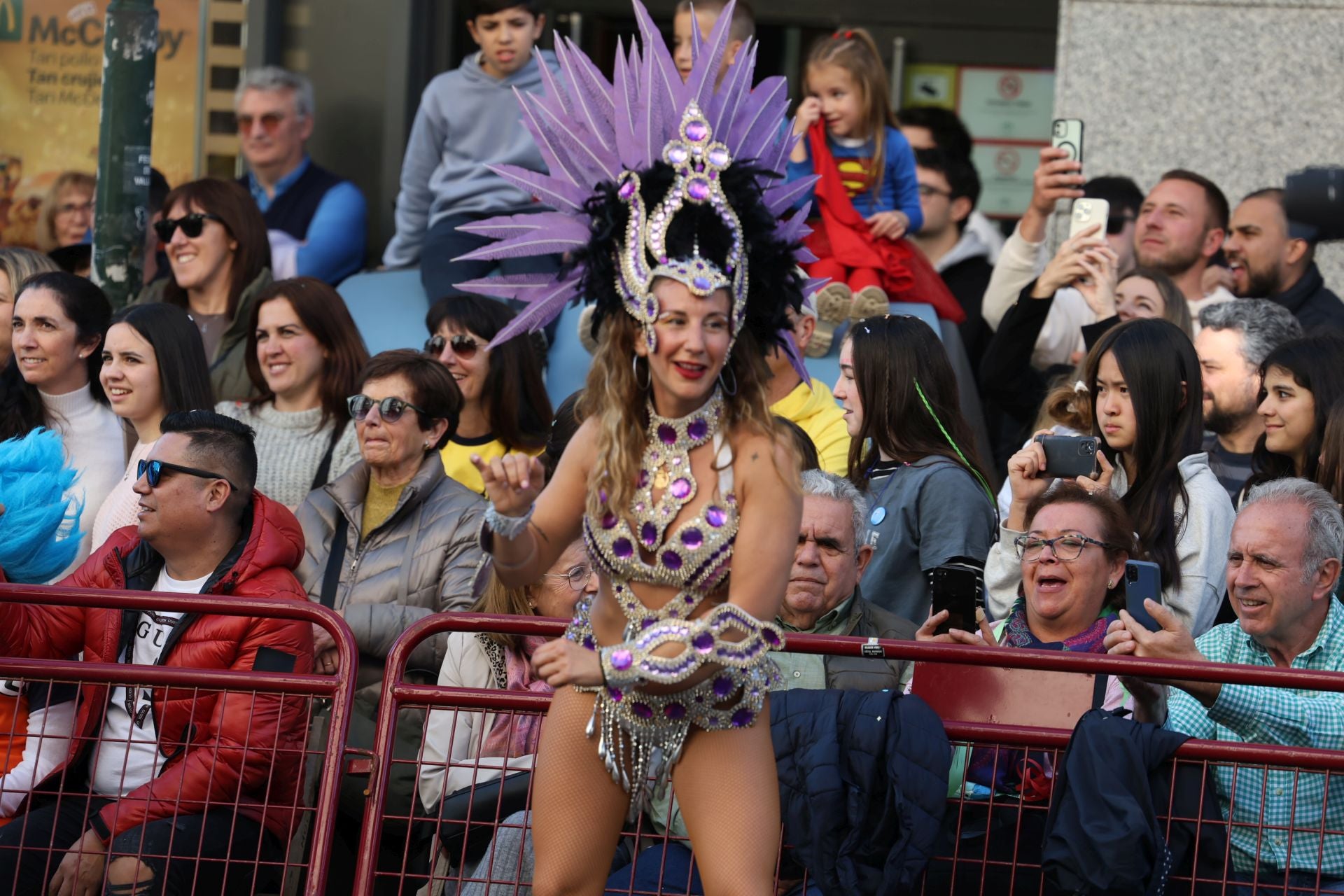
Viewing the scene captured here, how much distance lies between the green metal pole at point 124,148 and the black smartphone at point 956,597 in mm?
4107

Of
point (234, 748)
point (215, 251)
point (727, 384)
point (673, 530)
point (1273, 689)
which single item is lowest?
point (234, 748)

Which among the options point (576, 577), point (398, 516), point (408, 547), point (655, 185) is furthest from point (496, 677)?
point (655, 185)

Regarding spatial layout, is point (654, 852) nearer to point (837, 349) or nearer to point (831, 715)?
point (831, 715)

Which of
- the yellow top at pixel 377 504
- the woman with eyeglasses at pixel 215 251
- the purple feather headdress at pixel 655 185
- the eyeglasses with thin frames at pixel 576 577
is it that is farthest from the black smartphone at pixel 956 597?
the woman with eyeglasses at pixel 215 251

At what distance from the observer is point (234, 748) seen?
4961mm

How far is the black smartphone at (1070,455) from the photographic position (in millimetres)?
5484

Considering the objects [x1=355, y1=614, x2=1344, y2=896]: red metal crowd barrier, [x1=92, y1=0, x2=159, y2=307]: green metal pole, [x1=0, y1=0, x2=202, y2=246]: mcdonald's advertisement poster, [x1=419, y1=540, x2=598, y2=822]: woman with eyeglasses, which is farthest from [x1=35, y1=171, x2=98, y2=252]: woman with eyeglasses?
[x1=355, y1=614, x2=1344, y2=896]: red metal crowd barrier

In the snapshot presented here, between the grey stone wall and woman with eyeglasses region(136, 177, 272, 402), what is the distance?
4.26 m

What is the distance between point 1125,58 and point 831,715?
Answer: 232 inches

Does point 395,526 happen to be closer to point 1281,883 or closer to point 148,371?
point 148,371

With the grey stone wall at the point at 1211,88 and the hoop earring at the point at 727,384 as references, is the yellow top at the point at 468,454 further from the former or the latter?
the grey stone wall at the point at 1211,88

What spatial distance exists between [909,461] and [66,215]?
5.42 metres

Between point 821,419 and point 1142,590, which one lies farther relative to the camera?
point 821,419

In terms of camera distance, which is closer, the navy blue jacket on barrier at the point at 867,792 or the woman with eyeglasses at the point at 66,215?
the navy blue jacket on barrier at the point at 867,792
